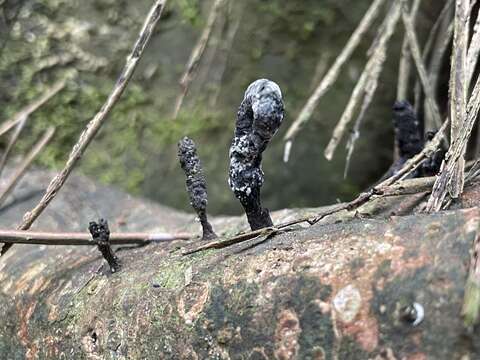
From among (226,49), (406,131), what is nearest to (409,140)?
(406,131)

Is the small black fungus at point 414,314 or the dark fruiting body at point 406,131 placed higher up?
the small black fungus at point 414,314

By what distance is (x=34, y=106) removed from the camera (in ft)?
5.19

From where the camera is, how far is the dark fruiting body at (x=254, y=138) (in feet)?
2.14

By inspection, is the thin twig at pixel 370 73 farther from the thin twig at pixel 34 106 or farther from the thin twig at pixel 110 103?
the thin twig at pixel 34 106

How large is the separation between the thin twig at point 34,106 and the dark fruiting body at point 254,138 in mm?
897

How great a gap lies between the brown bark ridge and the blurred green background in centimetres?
84

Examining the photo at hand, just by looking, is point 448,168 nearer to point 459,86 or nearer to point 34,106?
point 459,86

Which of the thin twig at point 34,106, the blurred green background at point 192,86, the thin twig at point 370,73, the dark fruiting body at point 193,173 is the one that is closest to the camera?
the dark fruiting body at point 193,173

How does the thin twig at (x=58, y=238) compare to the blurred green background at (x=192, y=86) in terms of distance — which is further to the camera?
the blurred green background at (x=192, y=86)

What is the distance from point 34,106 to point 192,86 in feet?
1.41

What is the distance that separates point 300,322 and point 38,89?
1.25 meters

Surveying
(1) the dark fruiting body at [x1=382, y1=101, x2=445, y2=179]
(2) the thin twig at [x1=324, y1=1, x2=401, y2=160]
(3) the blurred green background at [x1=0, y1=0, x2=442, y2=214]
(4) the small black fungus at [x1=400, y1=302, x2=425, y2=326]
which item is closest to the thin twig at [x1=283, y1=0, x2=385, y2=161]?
(2) the thin twig at [x1=324, y1=1, x2=401, y2=160]

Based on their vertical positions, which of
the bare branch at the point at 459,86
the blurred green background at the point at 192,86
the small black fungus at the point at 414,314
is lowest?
the blurred green background at the point at 192,86

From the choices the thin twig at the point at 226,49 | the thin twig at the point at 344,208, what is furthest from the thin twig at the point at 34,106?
the thin twig at the point at 344,208
